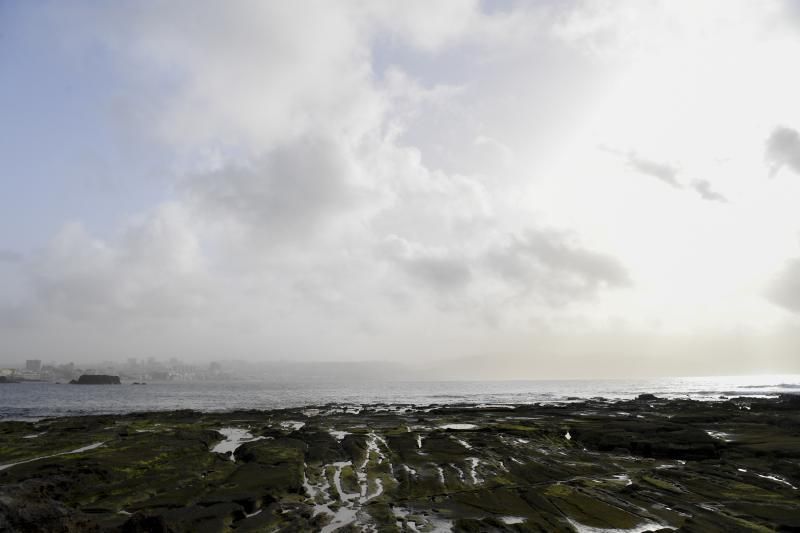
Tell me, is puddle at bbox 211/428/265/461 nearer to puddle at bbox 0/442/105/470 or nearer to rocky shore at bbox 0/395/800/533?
rocky shore at bbox 0/395/800/533

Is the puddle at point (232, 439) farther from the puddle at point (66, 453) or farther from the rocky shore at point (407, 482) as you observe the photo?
the puddle at point (66, 453)

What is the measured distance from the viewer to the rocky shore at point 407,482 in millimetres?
15820

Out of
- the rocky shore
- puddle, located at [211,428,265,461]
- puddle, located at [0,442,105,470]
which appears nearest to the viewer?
the rocky shore

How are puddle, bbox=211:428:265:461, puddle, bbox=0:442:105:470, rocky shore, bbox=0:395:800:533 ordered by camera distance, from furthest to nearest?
puddle, bbox=211:428:265:461 → puddle, bbox=0:442:105:470 → rocky shore, bbox=0:395:800:533

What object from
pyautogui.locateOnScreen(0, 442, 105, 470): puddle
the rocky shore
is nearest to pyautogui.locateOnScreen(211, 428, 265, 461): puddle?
the rocky shore

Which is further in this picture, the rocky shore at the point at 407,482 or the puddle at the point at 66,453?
the puddle at the point at 66,453

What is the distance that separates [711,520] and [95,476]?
2751 cm

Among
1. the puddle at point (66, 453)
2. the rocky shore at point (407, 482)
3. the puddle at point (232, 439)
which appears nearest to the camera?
the rocky shore at point (407, 482)

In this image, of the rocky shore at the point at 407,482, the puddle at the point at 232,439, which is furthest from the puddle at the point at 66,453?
the puddle at the point at 232,439

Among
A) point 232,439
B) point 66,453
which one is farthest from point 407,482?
point 66,453

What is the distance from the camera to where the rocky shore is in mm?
15820

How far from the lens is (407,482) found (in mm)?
22031

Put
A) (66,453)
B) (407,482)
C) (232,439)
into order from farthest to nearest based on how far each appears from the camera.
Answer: (232,439), (66,453), (407,482)

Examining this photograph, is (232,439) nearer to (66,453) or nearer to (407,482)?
(66,453)
